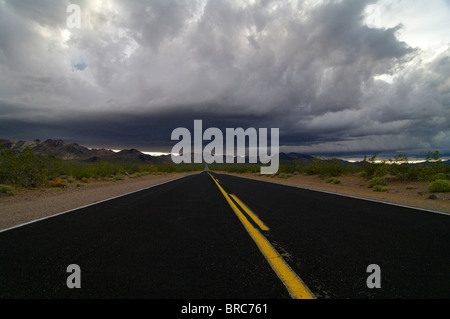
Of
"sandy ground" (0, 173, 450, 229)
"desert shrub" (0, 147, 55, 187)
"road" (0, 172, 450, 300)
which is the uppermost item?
"desert shrub" (0, 147, 55, 187)

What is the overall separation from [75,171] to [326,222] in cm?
2748

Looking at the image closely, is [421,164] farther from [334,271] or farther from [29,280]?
[29,280]

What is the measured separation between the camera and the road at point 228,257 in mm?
2178

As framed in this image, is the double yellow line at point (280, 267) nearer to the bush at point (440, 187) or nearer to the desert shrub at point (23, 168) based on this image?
the bush at point (440, 187)

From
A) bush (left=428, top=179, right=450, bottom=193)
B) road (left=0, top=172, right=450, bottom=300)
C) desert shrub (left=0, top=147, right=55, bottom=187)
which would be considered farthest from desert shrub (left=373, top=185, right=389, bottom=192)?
desert shrub (left=0, top=147, right=55, bottom=187)

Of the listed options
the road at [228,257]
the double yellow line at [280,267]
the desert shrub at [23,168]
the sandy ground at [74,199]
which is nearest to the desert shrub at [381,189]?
the sandy ground at [74,199]

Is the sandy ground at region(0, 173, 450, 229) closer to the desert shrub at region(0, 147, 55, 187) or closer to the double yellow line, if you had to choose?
the desert shrub at region(0, 147, 55, 187)

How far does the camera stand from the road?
2.18 meters

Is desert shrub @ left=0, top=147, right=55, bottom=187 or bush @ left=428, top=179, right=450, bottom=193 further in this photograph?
desert shrub @ left=0, top=147, right=55, bottom=187

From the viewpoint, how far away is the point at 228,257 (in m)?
3.00

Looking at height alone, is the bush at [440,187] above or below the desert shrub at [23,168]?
below

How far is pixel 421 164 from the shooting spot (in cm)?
1470

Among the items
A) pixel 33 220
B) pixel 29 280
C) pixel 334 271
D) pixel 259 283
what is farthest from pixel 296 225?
pixel 33 220

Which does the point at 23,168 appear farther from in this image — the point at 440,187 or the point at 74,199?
the point at 440,187
